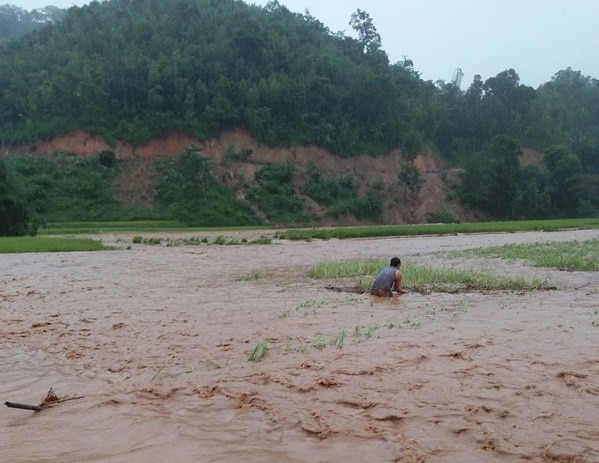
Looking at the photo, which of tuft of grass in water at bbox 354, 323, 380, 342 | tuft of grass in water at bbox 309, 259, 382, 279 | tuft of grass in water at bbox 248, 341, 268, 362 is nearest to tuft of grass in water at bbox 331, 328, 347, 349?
tuft of grass in water at bbox 354, 323, 380, 342

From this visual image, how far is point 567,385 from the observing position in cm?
526

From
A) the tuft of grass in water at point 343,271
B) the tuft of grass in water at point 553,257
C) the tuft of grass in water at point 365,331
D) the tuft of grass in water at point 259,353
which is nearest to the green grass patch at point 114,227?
the tuft of grass in water at point 553,257

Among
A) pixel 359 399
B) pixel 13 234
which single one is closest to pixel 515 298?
pixel 359 399

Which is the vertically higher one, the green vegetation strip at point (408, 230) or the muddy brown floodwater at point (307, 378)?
the green vegetation strip at point (408, 230)

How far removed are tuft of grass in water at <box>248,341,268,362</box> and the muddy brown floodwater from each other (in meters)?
0.07

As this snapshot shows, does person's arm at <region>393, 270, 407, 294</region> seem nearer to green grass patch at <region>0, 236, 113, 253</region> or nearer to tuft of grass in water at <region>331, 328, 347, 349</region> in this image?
tuft of grass in water at <region>331, 328, 347, 349</region>

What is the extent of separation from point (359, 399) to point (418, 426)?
27.5 inches

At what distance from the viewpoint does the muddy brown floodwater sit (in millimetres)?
4215

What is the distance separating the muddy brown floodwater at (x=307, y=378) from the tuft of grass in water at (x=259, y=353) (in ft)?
0.24

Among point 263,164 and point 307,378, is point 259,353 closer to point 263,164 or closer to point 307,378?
point 307,378

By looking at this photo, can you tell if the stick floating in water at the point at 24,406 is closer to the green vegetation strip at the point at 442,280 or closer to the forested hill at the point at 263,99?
the green vegetation strip at the point at 442,280

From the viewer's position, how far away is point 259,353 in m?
6.61

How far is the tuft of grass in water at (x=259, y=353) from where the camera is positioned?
251 inches

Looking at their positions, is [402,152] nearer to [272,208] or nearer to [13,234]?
[272,208]
